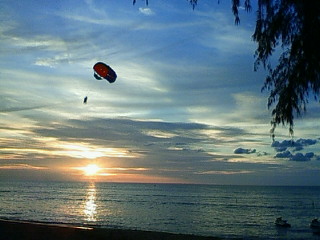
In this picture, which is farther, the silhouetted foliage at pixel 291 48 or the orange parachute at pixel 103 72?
the orange parachute at pixel 103 72

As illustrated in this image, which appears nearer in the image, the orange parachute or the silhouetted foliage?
the silhouetted foliage

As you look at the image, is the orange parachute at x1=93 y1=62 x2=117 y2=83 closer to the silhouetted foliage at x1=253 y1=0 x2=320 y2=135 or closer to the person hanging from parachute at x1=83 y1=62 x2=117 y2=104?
the person hanging from parachute at x1=83 y1=62 x2=117 y2=104

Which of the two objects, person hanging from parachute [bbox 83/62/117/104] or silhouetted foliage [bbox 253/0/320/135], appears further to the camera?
person hanging from parachute [bbox 83/62/117/104]

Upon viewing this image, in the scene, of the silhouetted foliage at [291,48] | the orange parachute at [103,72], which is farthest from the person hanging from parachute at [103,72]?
the silhouetted foliage at [291,48]

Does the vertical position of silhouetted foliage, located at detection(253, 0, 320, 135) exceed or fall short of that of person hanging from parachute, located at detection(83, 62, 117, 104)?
it falls short

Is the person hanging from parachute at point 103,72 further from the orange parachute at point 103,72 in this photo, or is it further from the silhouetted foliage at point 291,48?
the silhouetted foliage at point 291,48

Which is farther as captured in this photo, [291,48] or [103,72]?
[103,72]

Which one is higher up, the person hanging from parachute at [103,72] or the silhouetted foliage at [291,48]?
the person hanging from parachute at [103,72]

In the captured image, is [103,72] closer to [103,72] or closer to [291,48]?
[103,72]

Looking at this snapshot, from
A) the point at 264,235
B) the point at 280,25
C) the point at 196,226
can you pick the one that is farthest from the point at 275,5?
the point at 196,226

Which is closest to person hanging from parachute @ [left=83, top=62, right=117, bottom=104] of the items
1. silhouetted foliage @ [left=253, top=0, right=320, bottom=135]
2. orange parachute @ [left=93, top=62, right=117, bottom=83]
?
orange parachute @ [left=93, top=62, right=117, bottom=83]

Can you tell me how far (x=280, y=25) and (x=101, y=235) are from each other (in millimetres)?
12117

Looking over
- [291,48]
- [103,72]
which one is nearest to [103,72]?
[103,72]

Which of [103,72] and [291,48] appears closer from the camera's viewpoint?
[291,48]
